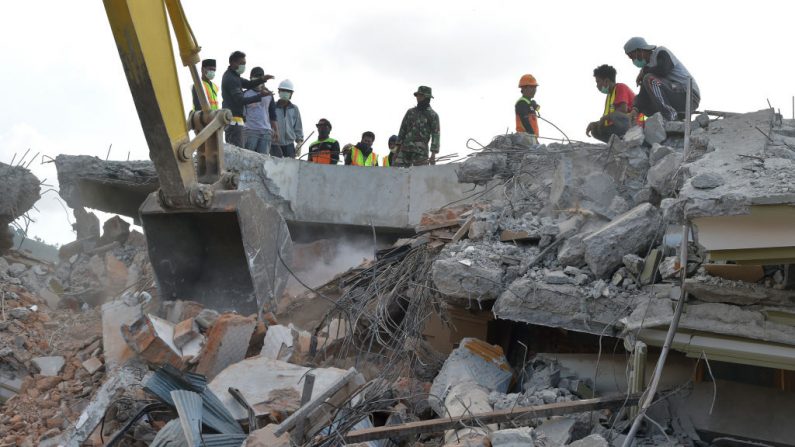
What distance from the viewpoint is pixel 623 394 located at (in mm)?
4656

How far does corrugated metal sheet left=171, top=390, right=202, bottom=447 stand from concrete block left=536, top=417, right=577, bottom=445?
1.89m

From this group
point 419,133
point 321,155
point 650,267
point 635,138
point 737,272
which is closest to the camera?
point 737,272

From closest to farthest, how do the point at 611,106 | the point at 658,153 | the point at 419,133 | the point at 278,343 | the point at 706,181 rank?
the point at 706,181 < the point at 658,153 < the point at 278,343 < the point at 611,106 < the point at 419,133

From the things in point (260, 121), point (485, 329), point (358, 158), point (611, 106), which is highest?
point (611, 106)

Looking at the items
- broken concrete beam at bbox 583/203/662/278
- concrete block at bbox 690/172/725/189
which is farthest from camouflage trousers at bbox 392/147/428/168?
concrete block at bbox 690/172/725/189

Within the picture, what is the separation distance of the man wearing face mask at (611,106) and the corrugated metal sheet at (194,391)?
165 inches

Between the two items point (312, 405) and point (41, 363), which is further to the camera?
point (41, 363)

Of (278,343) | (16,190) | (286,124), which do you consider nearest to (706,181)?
(278,343)

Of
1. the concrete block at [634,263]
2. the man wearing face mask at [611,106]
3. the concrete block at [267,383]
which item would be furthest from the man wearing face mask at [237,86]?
the concrete block at [634,263]

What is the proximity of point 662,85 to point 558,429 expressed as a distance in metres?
4.14

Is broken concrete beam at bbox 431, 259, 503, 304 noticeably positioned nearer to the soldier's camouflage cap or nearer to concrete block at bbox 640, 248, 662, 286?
concrete block at bbox 640, 248, 662, 286

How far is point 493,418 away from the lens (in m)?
4.52

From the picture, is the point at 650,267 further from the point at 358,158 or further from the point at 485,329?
the point at 358,158

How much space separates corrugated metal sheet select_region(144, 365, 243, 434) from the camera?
203 inches
